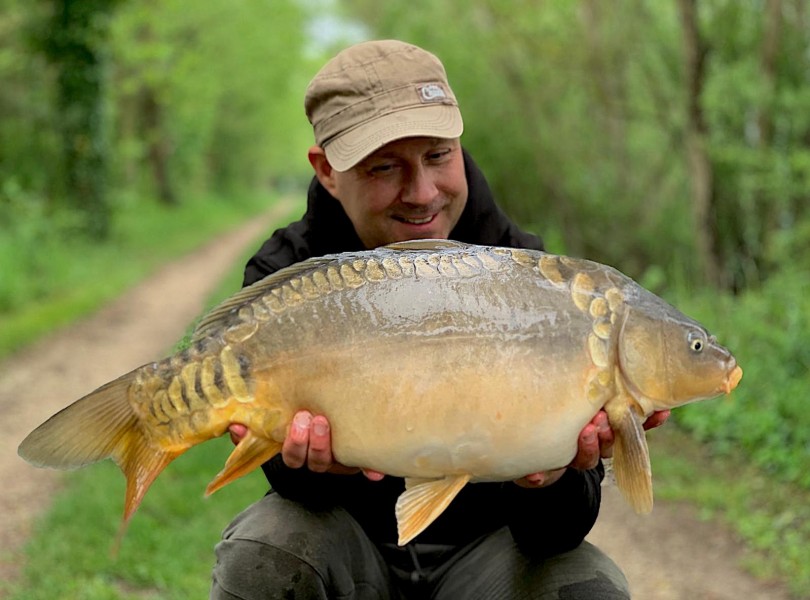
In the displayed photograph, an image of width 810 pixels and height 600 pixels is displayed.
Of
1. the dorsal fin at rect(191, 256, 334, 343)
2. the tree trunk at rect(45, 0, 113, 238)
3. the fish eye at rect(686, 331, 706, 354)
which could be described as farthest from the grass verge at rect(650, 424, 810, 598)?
the tree trunk at rect(45, 0, 113, 238)

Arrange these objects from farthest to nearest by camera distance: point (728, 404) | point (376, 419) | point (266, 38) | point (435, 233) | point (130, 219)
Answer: point (266, 38) < point (130, 219) < point (728, 404) < point (435, 233) < point (376, 419)

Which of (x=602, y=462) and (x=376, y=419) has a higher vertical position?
(x=376, y=419)

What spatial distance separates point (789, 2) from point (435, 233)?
519 cm

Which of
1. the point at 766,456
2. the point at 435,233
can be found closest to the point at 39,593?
the point at 435,233

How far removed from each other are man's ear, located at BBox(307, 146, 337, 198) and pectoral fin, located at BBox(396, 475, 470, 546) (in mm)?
912

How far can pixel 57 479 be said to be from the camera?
436 cm

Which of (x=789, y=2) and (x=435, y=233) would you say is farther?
(x=789, y=2)

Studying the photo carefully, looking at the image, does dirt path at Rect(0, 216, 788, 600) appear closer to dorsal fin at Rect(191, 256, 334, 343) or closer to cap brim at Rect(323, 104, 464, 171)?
dorsal fin at Rect(191, 256, 334, 343)

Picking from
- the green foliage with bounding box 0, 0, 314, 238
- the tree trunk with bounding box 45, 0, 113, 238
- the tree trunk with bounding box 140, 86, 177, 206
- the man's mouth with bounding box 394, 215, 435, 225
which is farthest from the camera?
the tree trunk with bounding box 140, 86, 177, 206

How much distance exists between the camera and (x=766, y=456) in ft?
14.2

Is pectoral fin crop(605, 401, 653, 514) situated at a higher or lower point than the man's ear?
lower

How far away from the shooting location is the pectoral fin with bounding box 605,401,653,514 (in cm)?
164

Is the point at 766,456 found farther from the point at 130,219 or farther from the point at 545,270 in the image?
the point at 130,219

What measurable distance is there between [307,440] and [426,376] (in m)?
0.26
